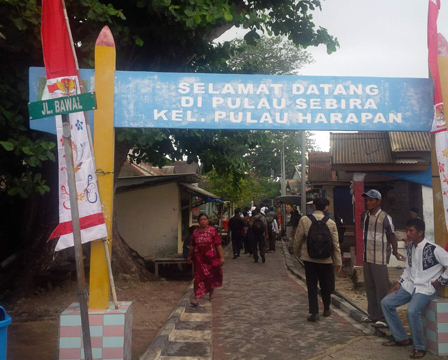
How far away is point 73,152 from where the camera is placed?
15.8ft

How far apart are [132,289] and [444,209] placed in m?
6.83

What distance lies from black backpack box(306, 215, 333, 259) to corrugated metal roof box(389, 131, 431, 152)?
17.3ft

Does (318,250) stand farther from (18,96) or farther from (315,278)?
(18,96)

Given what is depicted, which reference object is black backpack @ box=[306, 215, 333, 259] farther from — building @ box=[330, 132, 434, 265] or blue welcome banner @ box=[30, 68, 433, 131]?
building @ box=[330, 132, 434, 265]

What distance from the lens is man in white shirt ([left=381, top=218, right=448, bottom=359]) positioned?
514 cm

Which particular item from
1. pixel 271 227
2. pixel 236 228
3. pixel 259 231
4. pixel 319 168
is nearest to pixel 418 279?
pixel 259 231

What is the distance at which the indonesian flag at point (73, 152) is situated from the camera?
4.48 meters

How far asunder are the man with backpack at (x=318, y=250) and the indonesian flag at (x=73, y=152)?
3.40 metres

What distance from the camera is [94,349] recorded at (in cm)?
456

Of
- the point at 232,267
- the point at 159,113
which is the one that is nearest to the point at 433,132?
the point at 159,113

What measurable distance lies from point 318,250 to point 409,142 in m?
6.06

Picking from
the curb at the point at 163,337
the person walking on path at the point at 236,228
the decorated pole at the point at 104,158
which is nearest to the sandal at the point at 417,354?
the curb at the point at 163,337

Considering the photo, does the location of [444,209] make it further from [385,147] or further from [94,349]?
[385,147]

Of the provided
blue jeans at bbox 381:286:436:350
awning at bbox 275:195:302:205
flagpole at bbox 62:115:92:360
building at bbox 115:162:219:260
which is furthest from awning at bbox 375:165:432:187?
awning at bbox 275:195:302:205
